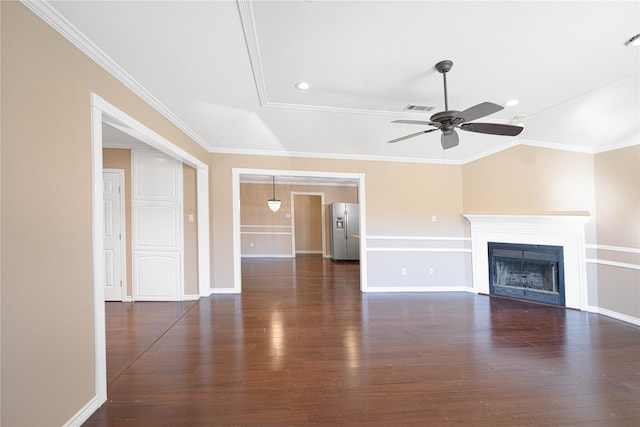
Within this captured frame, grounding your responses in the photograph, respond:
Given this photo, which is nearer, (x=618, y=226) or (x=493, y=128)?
(x=493, y=128)

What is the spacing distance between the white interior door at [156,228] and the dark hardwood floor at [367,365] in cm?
31

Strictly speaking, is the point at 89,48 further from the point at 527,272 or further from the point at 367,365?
the point at 527,272

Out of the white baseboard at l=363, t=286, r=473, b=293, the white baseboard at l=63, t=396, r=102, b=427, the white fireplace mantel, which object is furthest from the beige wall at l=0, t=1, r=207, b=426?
the white fireplace mantel

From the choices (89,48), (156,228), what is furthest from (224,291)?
(89,48)

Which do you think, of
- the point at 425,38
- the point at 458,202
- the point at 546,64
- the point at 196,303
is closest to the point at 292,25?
the point at 425,38

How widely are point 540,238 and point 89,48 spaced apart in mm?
5585

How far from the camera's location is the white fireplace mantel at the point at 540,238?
3.82 meters

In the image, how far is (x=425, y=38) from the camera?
6.76ft

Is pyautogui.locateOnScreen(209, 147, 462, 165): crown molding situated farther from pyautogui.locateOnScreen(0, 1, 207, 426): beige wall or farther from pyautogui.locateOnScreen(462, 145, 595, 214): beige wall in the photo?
pyautogui.locateOnScreen(0, 1, 207, 426): beige wall

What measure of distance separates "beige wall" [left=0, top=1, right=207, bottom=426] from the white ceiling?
0.32m

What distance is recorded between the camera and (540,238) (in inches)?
163

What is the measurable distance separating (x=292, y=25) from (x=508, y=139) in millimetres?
3894

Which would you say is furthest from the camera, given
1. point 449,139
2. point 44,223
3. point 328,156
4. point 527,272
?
point 328,156

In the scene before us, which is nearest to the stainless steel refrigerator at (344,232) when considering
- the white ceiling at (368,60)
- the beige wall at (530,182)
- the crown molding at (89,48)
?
the beige wall at (530,182)
